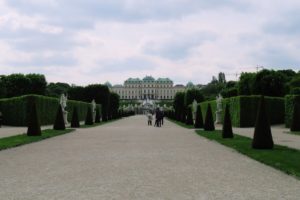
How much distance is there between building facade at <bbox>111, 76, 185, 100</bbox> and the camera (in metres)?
175

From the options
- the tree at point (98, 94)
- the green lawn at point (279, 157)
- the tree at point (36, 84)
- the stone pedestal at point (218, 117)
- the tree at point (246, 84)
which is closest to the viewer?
the green lawn at point (279, 157)

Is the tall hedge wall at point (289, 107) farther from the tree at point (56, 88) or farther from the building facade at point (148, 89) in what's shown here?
the building facade at point (148, 89)

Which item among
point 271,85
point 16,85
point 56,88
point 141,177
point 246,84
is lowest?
point 141,177

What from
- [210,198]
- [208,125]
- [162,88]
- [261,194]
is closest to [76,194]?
[210,198]

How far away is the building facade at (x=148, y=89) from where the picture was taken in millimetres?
174625

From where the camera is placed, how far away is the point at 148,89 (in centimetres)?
17525

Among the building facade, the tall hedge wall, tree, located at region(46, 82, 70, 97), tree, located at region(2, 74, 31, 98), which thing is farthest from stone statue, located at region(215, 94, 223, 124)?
the building facade

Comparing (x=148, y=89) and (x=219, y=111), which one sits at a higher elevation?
(x=148, y=89)

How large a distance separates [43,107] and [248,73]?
3578 centimetres

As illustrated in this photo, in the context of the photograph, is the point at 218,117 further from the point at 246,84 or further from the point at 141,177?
the point at 141,177

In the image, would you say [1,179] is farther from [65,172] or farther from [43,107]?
[43,107]

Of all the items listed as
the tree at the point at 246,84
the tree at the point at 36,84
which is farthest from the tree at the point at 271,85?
the tree at the point at 36,84

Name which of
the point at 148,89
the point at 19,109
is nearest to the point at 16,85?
the point at 19,109

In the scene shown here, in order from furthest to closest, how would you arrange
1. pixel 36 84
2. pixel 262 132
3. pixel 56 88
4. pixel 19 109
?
1. pixel 56 88
2. pixel 36 84
3. pixel 19 109
4. pixel 262 132
